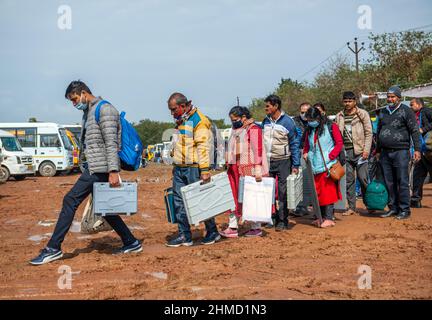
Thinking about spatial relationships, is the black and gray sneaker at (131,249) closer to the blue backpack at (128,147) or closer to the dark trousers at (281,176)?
the blue backpack at (128,147)

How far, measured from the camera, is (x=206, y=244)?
22.1ft

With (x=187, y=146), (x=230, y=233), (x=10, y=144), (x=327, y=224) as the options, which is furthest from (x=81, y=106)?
(x=10, y=144)

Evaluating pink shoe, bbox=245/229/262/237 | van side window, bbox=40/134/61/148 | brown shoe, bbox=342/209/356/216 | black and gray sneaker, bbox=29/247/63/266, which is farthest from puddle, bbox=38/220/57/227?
van side window, bbox=40/134/61/148

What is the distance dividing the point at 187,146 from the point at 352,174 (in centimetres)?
346

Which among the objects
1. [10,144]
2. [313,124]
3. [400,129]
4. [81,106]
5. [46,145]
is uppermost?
[81,106]

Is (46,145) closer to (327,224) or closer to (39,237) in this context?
(39,237)

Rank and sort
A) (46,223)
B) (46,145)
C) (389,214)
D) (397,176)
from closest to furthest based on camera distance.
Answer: (397,176) → (389,214) → (46,223) → (46,145)

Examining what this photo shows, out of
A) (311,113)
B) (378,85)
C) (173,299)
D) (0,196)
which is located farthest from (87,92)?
(378,85)

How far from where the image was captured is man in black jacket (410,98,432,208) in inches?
362

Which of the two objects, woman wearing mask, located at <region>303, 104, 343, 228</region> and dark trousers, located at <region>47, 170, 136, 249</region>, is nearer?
dark trousers, located at <region>47, 170, 136, 249</region>

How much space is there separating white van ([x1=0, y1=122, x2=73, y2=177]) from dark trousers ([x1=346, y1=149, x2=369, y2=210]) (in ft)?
64.9

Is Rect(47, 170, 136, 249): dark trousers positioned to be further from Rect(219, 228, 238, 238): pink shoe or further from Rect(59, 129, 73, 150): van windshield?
Rect(59, 129, 73, 150): van windshield

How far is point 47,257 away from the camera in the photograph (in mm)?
5754

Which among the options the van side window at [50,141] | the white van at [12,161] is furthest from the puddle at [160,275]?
the van side window at [50,141]
